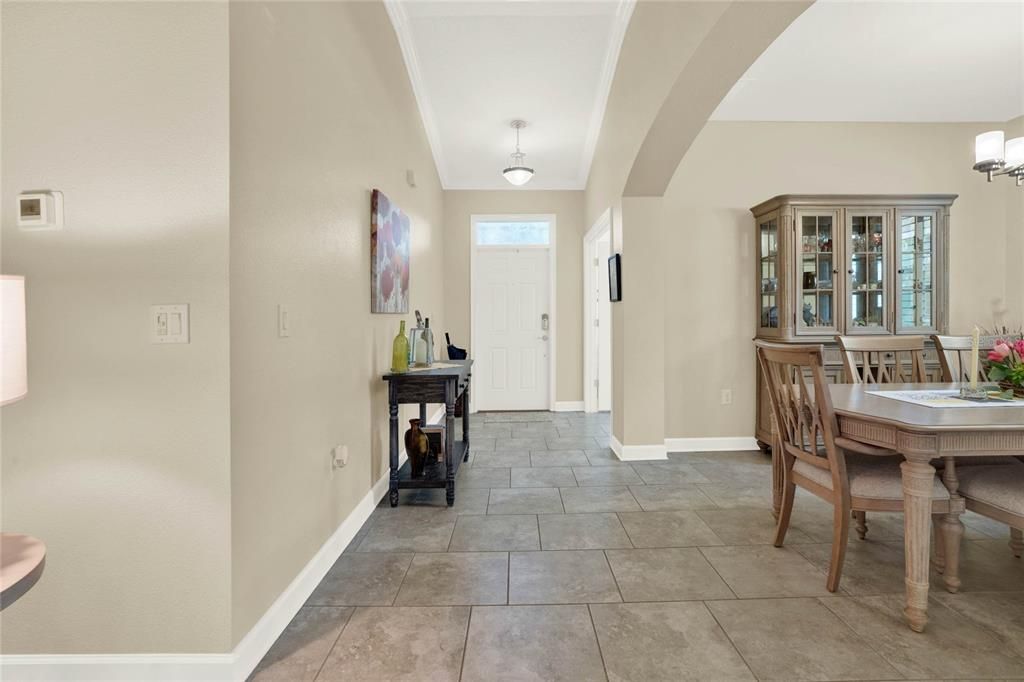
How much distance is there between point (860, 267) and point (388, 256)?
355 centimetres

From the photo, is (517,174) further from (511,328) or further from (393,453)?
(393,453)

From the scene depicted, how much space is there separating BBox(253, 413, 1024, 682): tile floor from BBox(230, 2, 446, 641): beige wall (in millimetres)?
329

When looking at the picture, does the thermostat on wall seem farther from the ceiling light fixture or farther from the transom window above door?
the transom window above door

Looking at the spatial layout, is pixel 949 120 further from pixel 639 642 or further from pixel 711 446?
pixel 639 642

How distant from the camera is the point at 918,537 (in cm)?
172

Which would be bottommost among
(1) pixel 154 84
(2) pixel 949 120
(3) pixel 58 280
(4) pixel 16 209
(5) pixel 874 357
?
(5) pixel 874 357

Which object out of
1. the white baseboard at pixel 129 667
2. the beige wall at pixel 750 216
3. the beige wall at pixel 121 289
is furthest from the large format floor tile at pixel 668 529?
the beige wall at pixel 121 289

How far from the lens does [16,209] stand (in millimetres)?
1415

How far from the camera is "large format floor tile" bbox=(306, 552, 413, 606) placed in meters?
1.90

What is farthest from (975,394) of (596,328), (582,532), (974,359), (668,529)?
(596,328)

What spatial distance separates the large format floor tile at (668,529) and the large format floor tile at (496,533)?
520mm

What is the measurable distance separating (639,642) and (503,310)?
4695 millimetres

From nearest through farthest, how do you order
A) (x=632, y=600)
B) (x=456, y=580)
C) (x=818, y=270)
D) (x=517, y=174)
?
(x=632, y=600)
(x=456, y=580)
(x=818, y=270)
(x=517, y=174)

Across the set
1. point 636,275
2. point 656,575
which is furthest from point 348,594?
point 636,275
